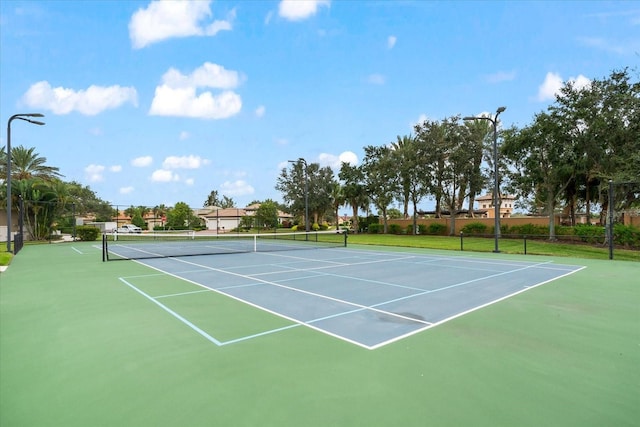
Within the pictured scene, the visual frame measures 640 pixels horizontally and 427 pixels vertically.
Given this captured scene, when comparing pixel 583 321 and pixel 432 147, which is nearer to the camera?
pixel 583 321

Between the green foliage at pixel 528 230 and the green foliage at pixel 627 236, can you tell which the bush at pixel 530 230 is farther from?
the green foliage at pixel 627 236

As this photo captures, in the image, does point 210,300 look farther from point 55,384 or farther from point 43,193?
point 43,193

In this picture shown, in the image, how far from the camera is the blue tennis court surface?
218 inches

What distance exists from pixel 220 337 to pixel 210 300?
93.9 inches

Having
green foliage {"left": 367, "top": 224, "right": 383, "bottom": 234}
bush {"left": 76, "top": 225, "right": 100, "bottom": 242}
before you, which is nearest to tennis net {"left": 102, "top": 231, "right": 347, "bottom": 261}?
bush {"left": 76, "top": 225, "right": 100, "bottom": 242}

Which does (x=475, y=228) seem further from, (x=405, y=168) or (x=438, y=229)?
(x=405, y=168)

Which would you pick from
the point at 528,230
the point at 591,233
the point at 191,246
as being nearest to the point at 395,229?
the point at 528,230

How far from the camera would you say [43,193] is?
27406 mm

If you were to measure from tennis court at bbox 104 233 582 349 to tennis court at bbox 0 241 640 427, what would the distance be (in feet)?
0.19

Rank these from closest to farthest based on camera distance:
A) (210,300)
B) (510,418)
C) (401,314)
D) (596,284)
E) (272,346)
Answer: (510,418)
(272,346)
(401,314)
(210,300)
(596,284)

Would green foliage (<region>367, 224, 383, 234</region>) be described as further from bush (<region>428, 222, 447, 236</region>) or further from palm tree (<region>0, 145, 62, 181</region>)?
palm tree (<region>0, 145, 62, 181</region>)

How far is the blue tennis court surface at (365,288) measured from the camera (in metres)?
5.55

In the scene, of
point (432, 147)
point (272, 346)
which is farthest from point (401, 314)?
point (432, 147)

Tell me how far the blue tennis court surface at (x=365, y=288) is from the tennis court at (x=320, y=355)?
0.20 ft
